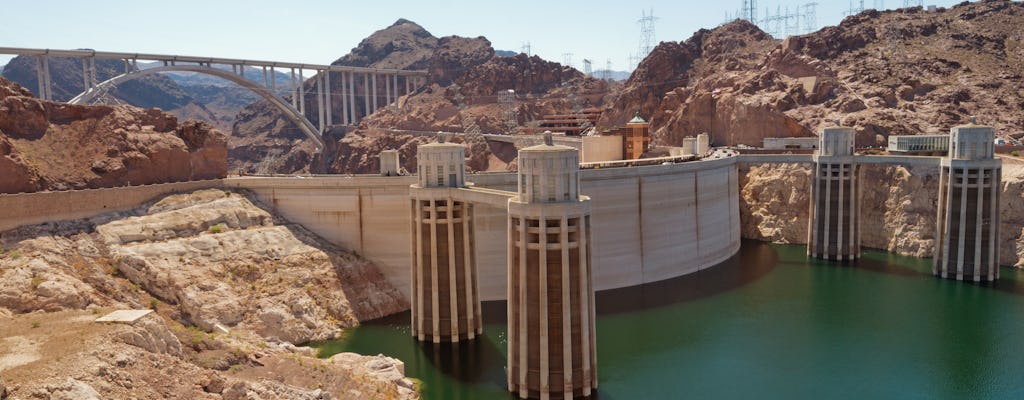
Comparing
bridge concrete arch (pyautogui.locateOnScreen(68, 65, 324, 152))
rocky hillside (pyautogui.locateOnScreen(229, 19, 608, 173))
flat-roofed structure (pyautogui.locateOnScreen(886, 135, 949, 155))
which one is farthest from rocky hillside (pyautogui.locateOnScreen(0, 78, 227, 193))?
flat-roofed structure (pyautogui.locateOnScreen(886, 135, 949, 155))

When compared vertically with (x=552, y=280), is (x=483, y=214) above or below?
above

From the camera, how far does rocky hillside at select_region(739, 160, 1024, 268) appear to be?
57000mm

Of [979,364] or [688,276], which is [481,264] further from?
[979,364]

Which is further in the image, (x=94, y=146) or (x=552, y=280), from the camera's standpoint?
(x=94, y=146)

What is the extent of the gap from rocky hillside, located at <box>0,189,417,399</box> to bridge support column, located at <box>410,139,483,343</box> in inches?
223

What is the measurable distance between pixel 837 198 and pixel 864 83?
28763 mm

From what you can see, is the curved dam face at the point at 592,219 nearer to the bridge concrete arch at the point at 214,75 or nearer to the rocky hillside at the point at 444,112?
the bridge concrete arch at the point at 214,75

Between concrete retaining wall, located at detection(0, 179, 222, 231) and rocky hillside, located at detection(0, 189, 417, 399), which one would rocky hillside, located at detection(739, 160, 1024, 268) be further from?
concrete retaining wall, located at detection(0, 179, 222, 231)

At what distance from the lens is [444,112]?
121500 millimetres

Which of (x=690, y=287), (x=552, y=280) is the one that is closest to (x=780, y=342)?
(x=690, y=287)

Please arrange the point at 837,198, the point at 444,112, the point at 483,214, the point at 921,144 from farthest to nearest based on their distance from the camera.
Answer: the point at 444,112 < the point at 921,144 < the point at 837,198 < the point at 483,214

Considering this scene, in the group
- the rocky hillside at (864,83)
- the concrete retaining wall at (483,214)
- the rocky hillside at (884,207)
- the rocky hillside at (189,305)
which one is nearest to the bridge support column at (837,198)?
the rocky hillside at (884,207)

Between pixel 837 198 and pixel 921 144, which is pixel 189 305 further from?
pixel 921 144

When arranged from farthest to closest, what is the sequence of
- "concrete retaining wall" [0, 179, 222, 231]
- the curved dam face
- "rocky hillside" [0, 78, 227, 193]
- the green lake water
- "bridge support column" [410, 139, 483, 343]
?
the curved dam face < "rocky hillside" [0, 78, 227, 193] < "bridge support column" [410, 139, 483, 343] < "concrete retaining wall" [0, 179, 222, 231] < the green lake water
